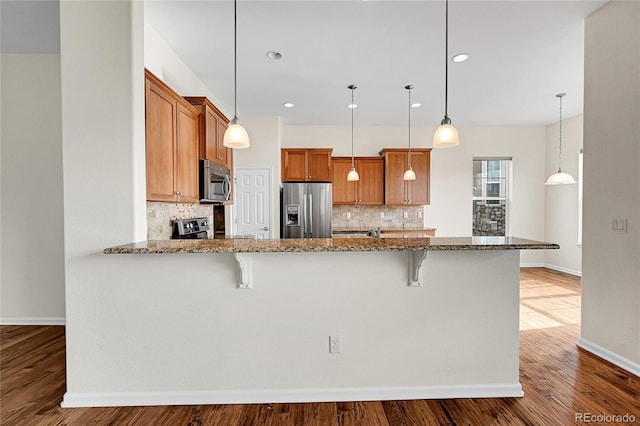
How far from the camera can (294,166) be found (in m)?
5.68

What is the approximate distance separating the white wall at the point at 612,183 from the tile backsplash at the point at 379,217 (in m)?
3.50

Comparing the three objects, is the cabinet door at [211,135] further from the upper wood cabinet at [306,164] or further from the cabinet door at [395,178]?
the cabinet door at [395,178]

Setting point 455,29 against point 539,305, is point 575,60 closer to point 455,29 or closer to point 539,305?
point 455,29

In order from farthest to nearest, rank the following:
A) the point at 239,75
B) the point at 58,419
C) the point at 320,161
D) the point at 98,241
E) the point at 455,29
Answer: the point at 320,161
the point at 239,75
the point at 455,29
the point at 98,241
the point at 58,419

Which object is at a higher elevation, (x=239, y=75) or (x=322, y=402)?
(x=239, y=75)

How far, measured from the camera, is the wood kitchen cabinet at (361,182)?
588cm

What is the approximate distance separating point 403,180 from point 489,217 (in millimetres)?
2142

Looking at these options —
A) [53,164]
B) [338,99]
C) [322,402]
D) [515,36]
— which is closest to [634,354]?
[322,402]

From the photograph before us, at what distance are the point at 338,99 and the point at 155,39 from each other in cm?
250

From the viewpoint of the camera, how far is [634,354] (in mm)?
2332

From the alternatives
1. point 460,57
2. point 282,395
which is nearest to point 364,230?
point 460,57

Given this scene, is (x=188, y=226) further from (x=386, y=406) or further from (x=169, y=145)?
(x=386, y=406)

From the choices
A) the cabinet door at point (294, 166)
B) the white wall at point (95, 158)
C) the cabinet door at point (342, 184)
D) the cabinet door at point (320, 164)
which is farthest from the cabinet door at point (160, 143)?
the cabinet door at point (342, 184)

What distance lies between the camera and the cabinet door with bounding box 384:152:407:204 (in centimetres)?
580
